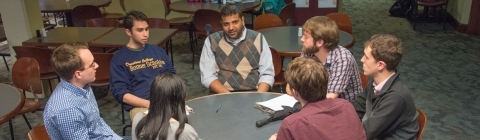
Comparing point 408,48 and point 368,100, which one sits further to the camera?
point 408,48

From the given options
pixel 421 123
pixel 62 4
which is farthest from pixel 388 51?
pixel 62 4

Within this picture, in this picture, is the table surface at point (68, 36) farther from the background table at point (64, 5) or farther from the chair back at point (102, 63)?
the background table at point (64, 5)

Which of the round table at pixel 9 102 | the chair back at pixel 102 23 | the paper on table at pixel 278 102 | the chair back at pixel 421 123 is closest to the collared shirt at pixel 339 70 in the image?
the paper on table at pixel 278 102

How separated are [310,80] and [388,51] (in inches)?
23.8

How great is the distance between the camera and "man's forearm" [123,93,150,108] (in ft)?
9.39

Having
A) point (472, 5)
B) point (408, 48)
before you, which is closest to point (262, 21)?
point (408, 48)

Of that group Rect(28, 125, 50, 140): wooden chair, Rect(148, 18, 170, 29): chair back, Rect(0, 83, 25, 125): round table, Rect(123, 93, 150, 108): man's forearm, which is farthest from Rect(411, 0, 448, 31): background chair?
Rect(28, 125, 50, 140): wooden chair

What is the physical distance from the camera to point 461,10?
7.23m

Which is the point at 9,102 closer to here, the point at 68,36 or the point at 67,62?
the point at 67,62

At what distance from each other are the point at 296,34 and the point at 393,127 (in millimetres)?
2528

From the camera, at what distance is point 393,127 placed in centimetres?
197

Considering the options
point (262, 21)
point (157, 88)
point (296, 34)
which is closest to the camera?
point (157, 88)

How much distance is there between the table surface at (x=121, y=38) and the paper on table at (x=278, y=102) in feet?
6.20

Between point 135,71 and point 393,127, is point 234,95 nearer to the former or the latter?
point 135,71
